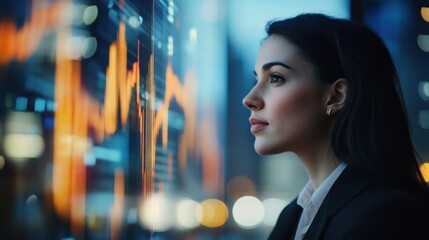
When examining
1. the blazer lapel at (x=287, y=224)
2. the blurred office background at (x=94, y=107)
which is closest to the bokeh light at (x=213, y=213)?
the blurred office background at (x=94, y=107)

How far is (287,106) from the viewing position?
116 centimetres

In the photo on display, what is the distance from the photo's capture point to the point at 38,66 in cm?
189

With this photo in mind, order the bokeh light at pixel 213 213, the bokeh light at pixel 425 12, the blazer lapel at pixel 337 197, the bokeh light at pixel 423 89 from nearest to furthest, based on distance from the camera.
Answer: the blazer lapel at pixel 337 197 → the bokeh light at pixel 425 12 → the bokeh light at pixel 423 89 → the bokeh light at pixel 213 213

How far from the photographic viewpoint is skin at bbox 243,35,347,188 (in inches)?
45.6

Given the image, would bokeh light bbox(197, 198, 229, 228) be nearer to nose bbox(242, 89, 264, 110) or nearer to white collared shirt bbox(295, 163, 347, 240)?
white collared shirt bbox(295, 163, 347, 240)

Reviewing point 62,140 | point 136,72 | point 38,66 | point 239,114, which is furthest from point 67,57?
point 239,114

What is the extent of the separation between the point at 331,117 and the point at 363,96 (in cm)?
10

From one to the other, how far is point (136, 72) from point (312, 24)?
506 mm

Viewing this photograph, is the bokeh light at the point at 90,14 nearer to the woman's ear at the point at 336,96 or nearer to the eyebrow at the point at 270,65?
the eyebrow at the point at 270,65

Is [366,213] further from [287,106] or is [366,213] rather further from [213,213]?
[213,213]

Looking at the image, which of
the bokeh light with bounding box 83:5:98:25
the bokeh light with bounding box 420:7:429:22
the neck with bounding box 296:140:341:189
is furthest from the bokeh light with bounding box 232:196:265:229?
the neck with bounding box 296:140:341:189

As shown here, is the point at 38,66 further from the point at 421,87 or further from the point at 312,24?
the point at 421,87

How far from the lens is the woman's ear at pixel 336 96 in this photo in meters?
1.15

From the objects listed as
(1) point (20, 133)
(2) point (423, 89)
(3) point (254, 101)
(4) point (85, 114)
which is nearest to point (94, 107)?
(4) point (85, 114)
